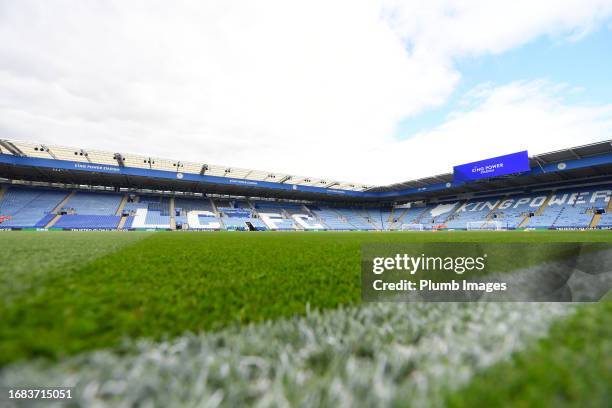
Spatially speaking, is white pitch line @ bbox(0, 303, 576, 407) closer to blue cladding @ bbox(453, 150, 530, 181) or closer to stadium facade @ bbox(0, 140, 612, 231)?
stadium facade @ bbox(0, 140, 612, 231)

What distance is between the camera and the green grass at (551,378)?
435mm

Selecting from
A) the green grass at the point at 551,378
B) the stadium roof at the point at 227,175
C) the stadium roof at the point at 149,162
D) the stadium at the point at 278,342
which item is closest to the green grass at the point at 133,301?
the stadium at the point at 278,342

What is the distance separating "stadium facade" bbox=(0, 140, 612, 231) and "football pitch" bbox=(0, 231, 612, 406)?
23.8 meters

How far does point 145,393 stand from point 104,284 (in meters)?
1.11

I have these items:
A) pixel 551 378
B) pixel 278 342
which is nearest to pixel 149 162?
pixel 278 342

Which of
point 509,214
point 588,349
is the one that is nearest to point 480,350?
point 588,349

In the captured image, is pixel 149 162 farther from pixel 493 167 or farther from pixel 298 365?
pixel 493 167

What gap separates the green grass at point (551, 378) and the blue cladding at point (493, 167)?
1027 inches

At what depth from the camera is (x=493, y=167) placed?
2253 cm

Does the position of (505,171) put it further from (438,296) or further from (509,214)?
(438,296)

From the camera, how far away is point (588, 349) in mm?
623

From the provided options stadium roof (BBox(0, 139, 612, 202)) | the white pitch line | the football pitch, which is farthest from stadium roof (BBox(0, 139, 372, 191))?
the white pitch line

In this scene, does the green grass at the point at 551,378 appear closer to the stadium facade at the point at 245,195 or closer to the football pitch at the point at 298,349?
the football pitch at the point at 298,349

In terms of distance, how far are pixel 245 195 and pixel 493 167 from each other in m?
26.1
